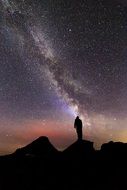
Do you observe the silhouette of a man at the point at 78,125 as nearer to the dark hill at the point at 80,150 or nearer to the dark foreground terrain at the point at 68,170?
the dark hill at the point at 80,150

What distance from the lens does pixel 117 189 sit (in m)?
20.8

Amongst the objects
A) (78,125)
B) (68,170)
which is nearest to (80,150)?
(78,125)

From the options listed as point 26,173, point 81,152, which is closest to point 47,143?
point 81,152

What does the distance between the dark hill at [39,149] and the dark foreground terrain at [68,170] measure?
0.50 meters

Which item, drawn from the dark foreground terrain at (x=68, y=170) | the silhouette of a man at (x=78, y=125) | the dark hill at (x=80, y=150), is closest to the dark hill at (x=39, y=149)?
the dark foreground terrain at (x=68, y=170)

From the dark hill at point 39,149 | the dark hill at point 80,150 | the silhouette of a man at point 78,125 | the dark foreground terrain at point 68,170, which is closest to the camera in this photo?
the dark foreground terrain at point 68,170

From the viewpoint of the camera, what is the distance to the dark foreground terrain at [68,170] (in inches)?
831

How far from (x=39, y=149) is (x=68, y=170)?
534cm

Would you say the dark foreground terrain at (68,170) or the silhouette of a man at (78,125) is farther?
the silhouette of a man at (78,125)

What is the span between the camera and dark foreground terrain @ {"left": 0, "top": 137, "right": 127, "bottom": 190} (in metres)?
21.1

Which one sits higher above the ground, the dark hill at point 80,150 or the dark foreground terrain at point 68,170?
the dark hill at point 80,150

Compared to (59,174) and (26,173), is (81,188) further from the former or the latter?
(26,173)

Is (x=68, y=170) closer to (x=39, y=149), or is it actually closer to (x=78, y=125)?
(x=39, y=149)

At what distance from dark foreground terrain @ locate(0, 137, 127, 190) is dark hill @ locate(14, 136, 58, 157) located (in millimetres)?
496
